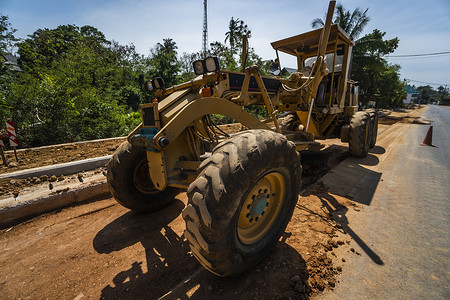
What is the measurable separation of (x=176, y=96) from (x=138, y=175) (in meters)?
1.38

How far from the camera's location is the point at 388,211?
123 inches

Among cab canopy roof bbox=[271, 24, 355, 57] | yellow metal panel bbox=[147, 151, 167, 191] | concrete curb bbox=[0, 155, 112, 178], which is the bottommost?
concrete curb bbox=[0, 155, 112, 178]

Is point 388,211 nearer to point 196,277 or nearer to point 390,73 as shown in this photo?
point 196,277

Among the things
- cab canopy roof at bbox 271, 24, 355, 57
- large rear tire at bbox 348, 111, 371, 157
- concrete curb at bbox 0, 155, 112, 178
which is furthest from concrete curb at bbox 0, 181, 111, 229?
large rear tire at bbox 348, 111, 371, 157

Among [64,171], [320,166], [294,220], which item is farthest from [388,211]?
[64,171]

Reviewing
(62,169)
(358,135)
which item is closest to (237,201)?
(62,169)

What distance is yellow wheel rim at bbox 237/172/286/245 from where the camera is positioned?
2062mm

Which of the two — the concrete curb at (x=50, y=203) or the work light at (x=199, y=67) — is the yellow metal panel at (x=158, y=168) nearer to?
the work light at (x=199, y=67)

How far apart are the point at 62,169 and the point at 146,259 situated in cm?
309

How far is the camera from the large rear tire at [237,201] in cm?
161

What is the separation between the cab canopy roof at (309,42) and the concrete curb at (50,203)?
536 centimetres

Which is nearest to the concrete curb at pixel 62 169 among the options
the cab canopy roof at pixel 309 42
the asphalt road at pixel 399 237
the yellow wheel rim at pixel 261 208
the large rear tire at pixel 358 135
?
the yellow wheel rim at pixel 261 208

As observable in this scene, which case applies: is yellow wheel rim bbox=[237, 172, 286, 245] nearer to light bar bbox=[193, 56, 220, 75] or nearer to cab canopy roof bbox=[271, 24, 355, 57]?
light bar bbox=[193, 56, 220, 75]

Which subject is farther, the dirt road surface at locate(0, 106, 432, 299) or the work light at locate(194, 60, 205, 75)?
the work light at locate(194, 60, 205, 75)
